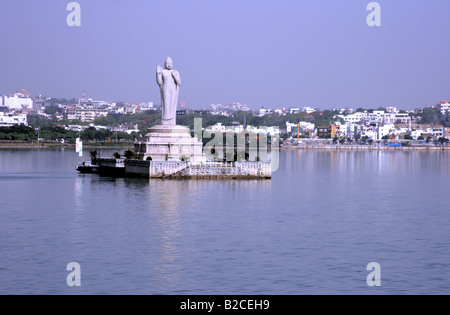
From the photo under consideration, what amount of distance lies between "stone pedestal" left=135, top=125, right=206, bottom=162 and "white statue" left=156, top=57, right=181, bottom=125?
166cm

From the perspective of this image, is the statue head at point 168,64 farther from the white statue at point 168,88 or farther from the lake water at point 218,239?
the lake water at point 218,239

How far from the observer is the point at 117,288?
1773 centimetres

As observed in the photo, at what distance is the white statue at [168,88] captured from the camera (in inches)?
1790

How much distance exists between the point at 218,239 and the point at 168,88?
22.7 meters

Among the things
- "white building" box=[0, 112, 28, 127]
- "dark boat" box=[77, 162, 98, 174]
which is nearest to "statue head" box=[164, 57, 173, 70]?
"dark boat" box=[77, 162, 98, 174]

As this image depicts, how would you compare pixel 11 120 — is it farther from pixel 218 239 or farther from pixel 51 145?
pixel 218 239

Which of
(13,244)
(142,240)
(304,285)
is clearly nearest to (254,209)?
(142,240)

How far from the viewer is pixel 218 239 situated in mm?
23891

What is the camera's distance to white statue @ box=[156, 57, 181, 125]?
45469 millimetres

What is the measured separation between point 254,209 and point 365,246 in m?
8.57

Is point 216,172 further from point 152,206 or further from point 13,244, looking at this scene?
point 13,244

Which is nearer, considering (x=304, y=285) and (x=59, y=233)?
(x=304, y=285)

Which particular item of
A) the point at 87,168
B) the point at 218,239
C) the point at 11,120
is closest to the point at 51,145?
the point at 11,120

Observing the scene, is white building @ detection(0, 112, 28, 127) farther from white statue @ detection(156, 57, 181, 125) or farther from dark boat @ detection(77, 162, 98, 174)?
white statue @ detection(156, 57, 181, 125)
